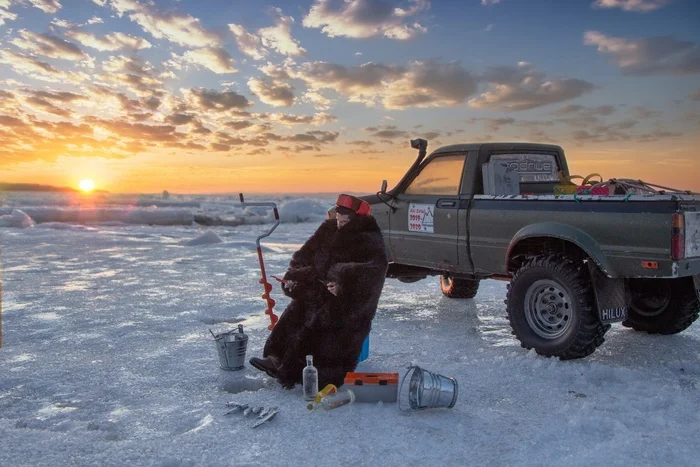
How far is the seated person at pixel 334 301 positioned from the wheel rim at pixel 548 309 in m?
1.84

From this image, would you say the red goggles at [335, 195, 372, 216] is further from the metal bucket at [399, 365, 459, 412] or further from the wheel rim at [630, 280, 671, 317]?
the wheel rim at [630, 280, 671, 317]

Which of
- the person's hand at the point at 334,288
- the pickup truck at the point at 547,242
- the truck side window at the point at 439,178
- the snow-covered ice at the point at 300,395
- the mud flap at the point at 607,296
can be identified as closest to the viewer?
the snow-covered ice at the point at 300,395

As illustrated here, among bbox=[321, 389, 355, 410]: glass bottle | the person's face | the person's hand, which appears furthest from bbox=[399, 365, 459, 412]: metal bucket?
the person's face

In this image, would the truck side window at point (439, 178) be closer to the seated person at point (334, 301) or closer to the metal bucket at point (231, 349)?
the seated person at point (334, 301)

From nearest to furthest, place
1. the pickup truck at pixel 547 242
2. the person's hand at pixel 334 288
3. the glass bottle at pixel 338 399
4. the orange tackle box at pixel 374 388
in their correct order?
the glass bottle at pixel 338 399 → the orange tackle box at pixel 374 388 → the person's hand at pixel 334 288 → the pickup truck at pixel 547 242

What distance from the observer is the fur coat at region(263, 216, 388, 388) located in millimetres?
4305

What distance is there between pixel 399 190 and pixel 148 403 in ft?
13.9

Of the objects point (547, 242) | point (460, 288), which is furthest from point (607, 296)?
point (460, 288)

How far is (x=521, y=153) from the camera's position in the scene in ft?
22.2

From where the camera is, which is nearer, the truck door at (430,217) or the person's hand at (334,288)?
the person's hand at (334,288)

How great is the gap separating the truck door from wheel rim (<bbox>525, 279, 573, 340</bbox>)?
1.18 m

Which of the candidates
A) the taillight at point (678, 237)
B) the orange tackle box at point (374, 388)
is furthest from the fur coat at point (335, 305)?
the taillight at point (678, 237)

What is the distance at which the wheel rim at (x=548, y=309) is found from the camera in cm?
520

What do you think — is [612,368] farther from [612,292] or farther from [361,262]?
[361,262]
